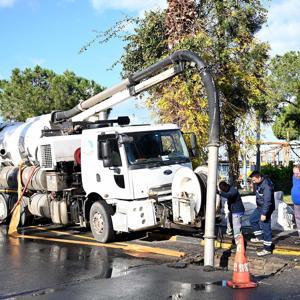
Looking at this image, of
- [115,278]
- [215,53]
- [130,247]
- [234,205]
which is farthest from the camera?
[215,53]

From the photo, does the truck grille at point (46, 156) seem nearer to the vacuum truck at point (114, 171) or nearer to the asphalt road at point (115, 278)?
the vacuum truck at point (114, 171)

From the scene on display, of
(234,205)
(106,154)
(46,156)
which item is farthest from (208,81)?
(46,156)

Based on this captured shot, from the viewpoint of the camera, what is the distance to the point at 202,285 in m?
7.73

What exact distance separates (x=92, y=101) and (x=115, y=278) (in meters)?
6.65

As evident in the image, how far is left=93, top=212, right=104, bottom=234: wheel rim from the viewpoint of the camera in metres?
11.9

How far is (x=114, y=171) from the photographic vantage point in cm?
1148

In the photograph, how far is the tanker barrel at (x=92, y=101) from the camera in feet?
41.8

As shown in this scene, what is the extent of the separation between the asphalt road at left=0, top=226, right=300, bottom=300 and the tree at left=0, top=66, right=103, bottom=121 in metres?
23.0

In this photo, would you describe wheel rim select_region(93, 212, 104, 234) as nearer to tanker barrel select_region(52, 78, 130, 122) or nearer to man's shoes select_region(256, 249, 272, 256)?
tanker barrel select_region(52, 78, 130, 122)

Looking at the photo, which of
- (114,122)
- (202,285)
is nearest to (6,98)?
(114,122)

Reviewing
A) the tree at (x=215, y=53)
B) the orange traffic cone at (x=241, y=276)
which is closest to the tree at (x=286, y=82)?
the tree at (x=215, y=53)

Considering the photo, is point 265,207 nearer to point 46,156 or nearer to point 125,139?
point 125,139

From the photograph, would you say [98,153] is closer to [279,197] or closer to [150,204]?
[150,204]

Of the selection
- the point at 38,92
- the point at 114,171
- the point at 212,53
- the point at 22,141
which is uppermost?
the point at 38,92
